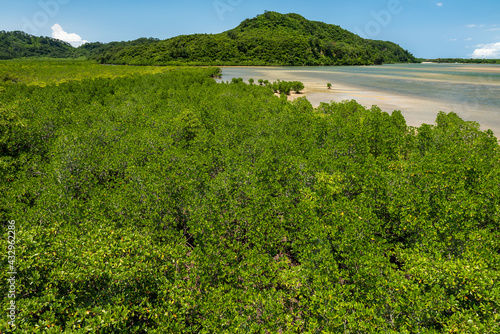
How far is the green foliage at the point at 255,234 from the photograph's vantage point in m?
7.04

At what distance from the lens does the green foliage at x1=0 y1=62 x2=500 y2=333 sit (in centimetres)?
704

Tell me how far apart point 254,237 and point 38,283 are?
710 cm

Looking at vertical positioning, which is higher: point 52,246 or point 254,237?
point 52,246

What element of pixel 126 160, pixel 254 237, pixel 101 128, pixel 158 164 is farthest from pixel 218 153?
pixel 101 128

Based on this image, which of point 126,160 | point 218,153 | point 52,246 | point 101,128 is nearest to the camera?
point 52,246

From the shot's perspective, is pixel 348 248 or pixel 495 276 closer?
pixel 495 276

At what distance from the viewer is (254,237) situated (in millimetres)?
10383

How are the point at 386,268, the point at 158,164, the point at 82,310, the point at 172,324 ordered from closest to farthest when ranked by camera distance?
the point at 82,310 → the point at 172,324 → the point at 386,268 → the point at 158,164

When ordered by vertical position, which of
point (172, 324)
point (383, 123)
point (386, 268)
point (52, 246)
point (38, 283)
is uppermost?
point (383, 123)

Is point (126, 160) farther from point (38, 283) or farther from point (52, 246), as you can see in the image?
point (38, 283)

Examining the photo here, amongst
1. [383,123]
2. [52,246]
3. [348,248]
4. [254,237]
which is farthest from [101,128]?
[383,123]

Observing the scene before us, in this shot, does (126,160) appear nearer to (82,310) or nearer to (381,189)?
(82,310)

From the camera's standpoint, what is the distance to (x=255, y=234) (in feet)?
35.0

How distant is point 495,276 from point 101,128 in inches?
955
